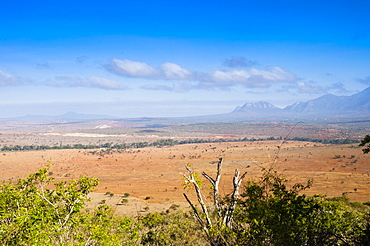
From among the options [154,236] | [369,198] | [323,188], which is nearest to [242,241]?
[154,236]

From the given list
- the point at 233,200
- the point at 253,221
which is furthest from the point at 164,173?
the point at 233,200

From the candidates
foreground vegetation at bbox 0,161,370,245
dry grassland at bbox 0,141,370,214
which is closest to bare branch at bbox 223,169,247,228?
foreground vegetation at bbox 0,161,370,245

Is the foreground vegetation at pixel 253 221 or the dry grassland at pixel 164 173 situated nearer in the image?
the foreground vegetation at pixel 253 221

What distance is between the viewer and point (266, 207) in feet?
25.4

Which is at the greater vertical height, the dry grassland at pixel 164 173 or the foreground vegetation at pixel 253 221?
the foreground vegetation at pixel 253 221

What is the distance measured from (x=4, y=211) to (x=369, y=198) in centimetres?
3466

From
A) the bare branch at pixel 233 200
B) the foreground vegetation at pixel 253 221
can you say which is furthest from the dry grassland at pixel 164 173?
the bare branch at pixel 233 200

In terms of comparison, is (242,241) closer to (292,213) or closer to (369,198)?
(292,213)

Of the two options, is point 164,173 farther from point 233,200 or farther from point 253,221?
point 233,200

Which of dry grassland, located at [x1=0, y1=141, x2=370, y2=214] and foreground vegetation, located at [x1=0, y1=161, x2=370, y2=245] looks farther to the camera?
dry grassland, located at [x1=0, y1=141, x2=370, y2=214]

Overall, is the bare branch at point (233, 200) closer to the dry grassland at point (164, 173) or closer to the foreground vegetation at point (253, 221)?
the foreground vegetation at point (253, 221)

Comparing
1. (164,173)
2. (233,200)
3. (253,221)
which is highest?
(233,200)

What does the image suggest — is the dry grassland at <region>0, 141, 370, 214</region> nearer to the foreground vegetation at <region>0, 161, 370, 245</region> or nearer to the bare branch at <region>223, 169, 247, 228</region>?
the foreground vegetation at <region>0, 161, 370, 245</region>

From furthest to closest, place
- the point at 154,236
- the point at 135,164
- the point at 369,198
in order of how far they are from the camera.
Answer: the point at 135,164, the point at 369,198, the point at 154,236
